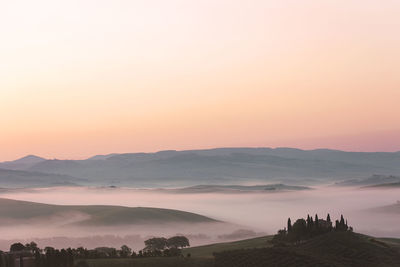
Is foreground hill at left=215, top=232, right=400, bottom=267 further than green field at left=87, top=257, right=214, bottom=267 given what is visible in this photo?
No

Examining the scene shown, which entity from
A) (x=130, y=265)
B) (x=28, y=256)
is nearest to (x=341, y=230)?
(x=130, y=265)

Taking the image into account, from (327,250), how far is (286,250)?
51.4 feet

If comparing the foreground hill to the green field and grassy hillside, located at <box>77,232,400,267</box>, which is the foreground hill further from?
the green field

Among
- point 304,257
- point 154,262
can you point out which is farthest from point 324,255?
point 154,262

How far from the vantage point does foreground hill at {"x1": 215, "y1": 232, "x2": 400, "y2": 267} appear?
489ft

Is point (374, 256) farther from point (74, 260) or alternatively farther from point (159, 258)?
point (74, 260)

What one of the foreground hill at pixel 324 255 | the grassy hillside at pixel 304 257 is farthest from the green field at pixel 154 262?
the foreground hill at pixel 324 255

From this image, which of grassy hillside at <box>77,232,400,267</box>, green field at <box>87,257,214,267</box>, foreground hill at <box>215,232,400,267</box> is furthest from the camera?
green field at <box>87,257,214,267</box>

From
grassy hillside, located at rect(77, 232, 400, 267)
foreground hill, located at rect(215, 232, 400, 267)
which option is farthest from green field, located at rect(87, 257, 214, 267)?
foreground hill, located at rect(215, 232, 400, 267)

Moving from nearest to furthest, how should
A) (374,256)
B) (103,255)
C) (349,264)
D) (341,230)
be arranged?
(349,264), (374,256), (103,255), (341,230)

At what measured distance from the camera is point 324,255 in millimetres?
157750

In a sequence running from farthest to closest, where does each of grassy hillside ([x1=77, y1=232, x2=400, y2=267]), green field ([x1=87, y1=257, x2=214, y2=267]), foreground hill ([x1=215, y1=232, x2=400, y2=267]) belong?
green field ([x1=87, y1=257, x2=214, y2=267]) → grassy hillside ([x1=77, y1=232, x2=400, y2=267]) → foreground hill ([x1=215, y1=232, x2=400, y2=267])

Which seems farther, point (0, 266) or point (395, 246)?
point (395, 246)

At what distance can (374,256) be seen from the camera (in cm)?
16075
